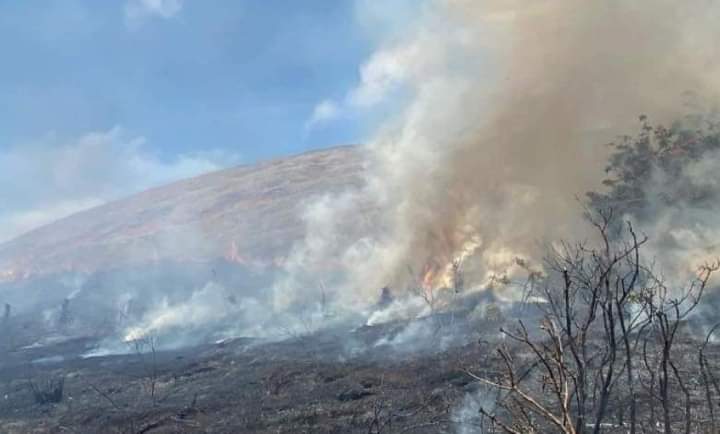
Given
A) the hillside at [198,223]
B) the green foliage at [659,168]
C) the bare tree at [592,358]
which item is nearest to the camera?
the bare tree at [592,358]

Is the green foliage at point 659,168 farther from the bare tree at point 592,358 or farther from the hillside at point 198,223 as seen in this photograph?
the hillside at point 198,223

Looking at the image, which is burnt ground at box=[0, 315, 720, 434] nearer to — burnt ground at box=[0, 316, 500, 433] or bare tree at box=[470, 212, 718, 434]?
burnt ground at box=[0, 316, 500, 433]

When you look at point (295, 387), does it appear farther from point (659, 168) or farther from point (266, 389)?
point (659, 168)

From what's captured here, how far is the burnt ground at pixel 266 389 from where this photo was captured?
65.3 feet

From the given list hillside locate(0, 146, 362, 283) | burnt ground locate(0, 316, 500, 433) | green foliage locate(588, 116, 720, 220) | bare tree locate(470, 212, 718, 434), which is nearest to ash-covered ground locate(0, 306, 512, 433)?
burnt ground locate(0, 316, 500, 433)

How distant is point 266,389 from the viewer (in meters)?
26.0

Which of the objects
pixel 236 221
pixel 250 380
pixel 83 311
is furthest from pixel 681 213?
pixel 236 221

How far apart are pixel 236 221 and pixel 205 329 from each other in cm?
5540

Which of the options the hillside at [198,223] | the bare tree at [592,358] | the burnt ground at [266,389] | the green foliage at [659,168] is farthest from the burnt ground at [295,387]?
the hillside at [198,223]

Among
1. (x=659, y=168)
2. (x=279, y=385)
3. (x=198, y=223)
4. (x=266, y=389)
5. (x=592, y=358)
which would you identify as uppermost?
(x=198, y=223)

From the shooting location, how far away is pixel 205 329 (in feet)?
184

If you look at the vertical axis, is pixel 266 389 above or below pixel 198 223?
below

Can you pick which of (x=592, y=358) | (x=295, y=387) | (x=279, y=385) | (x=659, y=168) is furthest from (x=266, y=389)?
(x=659, y=168)

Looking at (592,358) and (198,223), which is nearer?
(592,358)
